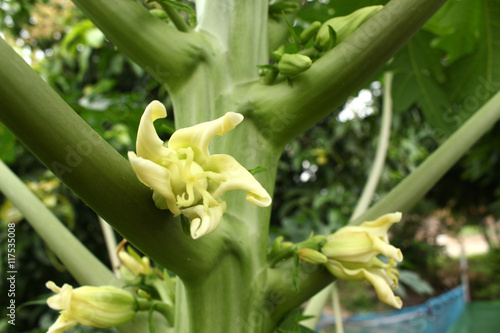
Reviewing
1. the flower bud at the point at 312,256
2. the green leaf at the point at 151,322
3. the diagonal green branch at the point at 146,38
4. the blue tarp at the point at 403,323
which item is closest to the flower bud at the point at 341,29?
the diagonal green branch at the point at 146,38

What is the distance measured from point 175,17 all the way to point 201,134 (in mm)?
273

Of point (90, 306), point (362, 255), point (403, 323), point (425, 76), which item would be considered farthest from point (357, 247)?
point (403, 323)

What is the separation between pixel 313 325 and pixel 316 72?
550 millimetres

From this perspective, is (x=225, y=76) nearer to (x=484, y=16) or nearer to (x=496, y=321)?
(x=484, y=16)

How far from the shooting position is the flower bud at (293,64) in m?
0.52

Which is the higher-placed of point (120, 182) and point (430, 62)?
point (120, 182)

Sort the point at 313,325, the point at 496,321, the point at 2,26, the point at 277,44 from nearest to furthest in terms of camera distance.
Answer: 1. the point at 277,44
2. the point at 313,325
3. the point at 2,26
4. the point at 496,321

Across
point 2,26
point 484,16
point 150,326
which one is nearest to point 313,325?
point 150,326

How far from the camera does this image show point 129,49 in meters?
0.57

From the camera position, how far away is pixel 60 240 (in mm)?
696

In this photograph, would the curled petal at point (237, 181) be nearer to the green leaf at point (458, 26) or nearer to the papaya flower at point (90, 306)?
the papaya flower at point (90, 306)

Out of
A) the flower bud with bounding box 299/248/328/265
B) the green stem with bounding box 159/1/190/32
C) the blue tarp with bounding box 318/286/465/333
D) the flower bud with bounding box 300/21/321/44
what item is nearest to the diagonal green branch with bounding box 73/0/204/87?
the green stem with bounding box 159/1/190/32

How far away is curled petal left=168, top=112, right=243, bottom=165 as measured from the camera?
0.38 m

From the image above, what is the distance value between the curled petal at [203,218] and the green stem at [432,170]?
32cm
